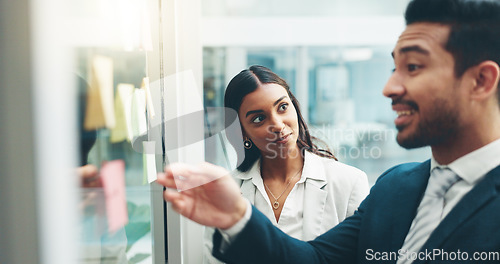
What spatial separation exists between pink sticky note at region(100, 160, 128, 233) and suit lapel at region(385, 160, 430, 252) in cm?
68

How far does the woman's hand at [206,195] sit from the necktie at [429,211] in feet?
1.42

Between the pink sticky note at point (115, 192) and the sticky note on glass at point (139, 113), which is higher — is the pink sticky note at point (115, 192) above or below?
below

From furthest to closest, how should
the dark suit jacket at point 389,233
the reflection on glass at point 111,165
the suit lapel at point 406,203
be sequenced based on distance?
the suit lapel at point 406,203 < the dark suit jacket at point 389,233 < the reflection on glass at point 111,165

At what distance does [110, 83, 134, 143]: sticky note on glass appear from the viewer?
32.6 inches

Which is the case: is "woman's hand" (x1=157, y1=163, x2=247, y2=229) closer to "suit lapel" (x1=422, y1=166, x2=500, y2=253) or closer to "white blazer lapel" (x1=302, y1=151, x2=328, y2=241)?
"white blazer lapel" (x1=302, y1=151, x2=328, y2=241)

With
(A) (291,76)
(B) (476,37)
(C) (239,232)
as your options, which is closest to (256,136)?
(A) (291,76)

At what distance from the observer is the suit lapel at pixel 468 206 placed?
2.42ft

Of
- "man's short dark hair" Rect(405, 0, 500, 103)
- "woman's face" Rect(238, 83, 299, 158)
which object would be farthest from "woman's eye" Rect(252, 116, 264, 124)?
"man's short dark hair" Rect(405, 0, 500, 103)

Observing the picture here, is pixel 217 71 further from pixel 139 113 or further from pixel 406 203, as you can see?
pixel 406 203

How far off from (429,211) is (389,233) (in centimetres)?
11

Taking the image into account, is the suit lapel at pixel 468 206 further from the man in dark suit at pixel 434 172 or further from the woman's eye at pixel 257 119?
the woman's eye at pixel 257 119

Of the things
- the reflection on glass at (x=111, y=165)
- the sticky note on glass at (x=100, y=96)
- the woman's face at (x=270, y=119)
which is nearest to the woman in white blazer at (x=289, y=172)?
the woman's face at (x=270, y=119)

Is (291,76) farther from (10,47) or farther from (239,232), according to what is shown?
(10,47)

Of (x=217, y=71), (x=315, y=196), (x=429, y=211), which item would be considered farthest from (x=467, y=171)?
(x=217, y=71)
